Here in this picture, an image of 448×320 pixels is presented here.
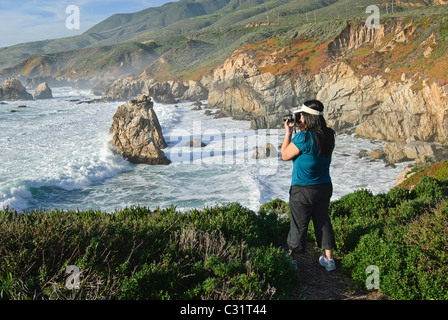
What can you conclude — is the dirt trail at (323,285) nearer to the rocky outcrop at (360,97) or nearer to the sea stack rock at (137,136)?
the sea stack rock at (137,136)

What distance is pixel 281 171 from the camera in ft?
73.5

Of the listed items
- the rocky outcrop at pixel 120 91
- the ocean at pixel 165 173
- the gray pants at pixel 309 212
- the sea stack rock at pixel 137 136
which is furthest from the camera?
the rocky outcrop at pixel 120 91

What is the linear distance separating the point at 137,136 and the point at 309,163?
2143 centimetres

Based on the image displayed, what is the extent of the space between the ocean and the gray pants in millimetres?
10735

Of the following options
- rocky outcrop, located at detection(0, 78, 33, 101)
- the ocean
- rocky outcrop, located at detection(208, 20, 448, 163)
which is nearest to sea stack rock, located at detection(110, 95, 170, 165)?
the ocean

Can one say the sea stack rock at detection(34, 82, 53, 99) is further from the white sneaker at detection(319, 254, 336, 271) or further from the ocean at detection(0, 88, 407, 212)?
the white sneaker at detection(319, 254, 336, 271)

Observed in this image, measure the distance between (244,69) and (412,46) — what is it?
26173mm

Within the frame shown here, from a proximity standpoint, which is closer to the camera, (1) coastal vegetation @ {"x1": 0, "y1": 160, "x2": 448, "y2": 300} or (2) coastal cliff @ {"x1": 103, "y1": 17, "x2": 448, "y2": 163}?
(1) coastal vegetation @ {"x1": 0, "y1": 160, "x2": 448, "y2": 300}

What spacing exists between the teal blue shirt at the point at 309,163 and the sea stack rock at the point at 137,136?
1992cm

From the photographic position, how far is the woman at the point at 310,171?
15.2 feet

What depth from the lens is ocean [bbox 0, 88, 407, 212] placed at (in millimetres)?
17531

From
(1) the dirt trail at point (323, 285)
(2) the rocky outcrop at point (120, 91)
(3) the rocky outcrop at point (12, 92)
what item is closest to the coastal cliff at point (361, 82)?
(2) the rocky outcrop at point (120, 91)

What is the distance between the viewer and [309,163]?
15.5 ft
